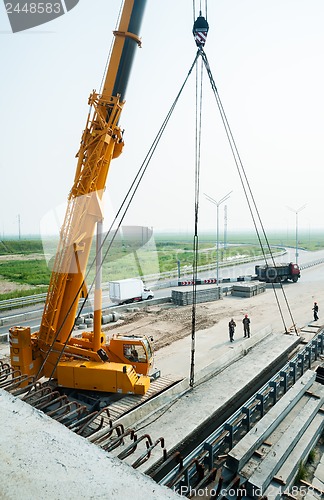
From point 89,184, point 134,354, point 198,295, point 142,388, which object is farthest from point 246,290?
point 89,184

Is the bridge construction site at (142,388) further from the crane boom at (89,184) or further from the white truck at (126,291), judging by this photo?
the white truck at (126,291)

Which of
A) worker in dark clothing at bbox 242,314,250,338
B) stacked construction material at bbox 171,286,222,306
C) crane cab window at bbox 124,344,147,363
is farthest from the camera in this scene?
stacked construction material at bbox 171,286,222,306

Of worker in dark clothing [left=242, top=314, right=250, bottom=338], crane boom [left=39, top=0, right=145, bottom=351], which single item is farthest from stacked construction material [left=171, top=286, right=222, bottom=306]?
crane boom [left=39, top=0, right=145, bottom=351]

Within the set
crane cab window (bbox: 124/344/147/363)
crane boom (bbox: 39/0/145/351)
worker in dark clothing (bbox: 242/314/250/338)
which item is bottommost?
worker in dark clothing (bbox: 242/314/250/338)

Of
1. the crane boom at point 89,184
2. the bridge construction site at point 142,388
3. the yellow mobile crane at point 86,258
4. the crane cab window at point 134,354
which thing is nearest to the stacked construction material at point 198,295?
the bridge construction site at point 142,388

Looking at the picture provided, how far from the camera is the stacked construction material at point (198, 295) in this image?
83.0 ft

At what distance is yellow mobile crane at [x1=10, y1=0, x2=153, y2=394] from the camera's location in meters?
8.73

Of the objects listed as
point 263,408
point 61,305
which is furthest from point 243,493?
point 61,305

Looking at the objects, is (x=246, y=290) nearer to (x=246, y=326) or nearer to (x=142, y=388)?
(x=246, y=326)

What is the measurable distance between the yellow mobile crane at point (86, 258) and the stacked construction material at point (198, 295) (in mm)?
16193

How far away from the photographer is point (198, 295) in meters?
26.1

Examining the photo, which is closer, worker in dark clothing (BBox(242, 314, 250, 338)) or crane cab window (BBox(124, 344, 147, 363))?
crane cab window (BBox(124, 344, 147, 363))

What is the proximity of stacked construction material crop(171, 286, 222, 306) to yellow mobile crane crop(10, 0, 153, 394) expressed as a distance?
16.2m

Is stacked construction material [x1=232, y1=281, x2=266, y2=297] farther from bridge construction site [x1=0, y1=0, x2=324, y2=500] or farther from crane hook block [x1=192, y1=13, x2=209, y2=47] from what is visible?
crane hook block [x1=192, y1=13, x2=209, y2=47]
